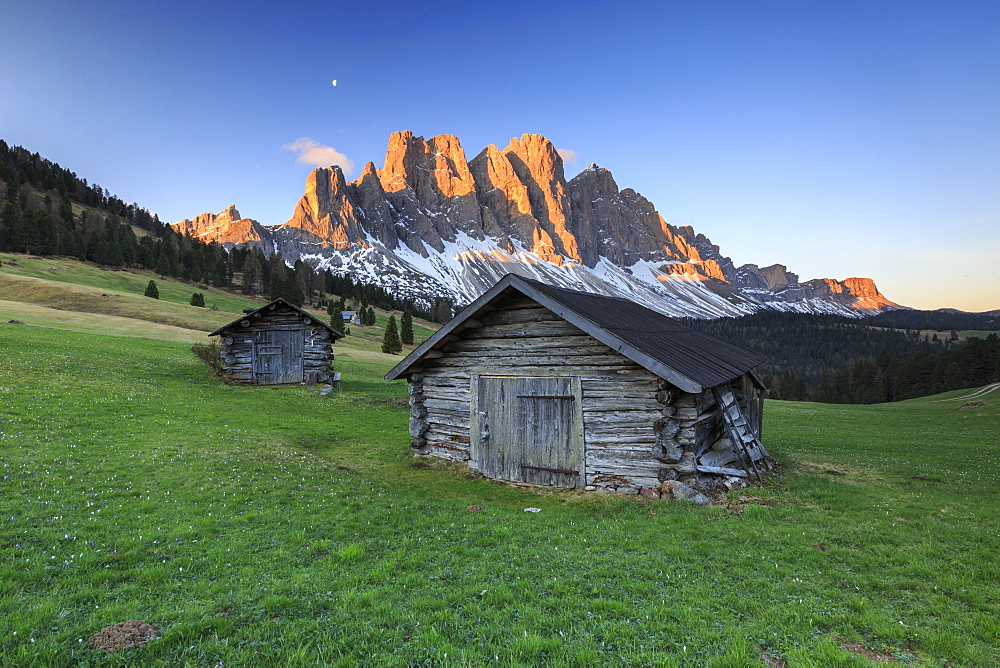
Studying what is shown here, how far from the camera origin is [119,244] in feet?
352

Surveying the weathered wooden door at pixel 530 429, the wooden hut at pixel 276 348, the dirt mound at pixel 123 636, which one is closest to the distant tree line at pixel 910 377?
the weathered wooden door at pixel 530 429

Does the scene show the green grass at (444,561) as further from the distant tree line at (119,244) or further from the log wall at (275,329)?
the distant tree line at (119,244)

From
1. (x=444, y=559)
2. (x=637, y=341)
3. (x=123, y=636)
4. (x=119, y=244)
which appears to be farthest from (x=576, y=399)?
(x=119, y=244)

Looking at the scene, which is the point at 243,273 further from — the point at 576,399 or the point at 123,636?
the point at 123,636

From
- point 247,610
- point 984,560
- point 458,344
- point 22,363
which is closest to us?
point 247,610

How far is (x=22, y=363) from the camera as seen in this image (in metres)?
24.3

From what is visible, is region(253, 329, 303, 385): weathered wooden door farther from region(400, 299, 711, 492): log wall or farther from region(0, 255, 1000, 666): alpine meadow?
region(400, 299, 711, 492): log wall

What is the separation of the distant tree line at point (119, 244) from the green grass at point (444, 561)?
335ft

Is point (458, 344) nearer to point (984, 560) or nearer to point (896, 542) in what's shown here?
point (896, 542)

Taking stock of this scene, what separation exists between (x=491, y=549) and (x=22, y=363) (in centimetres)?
2974

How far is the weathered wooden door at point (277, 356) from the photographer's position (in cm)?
3309

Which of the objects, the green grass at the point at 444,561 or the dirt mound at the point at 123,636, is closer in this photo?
the dirt mound at the point at 123,636

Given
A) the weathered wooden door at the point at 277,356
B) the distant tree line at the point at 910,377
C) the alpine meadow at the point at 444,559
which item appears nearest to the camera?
the alpine meadow at the point at 444,559

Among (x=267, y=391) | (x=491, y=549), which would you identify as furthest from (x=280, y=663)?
(x=267, y=391)
